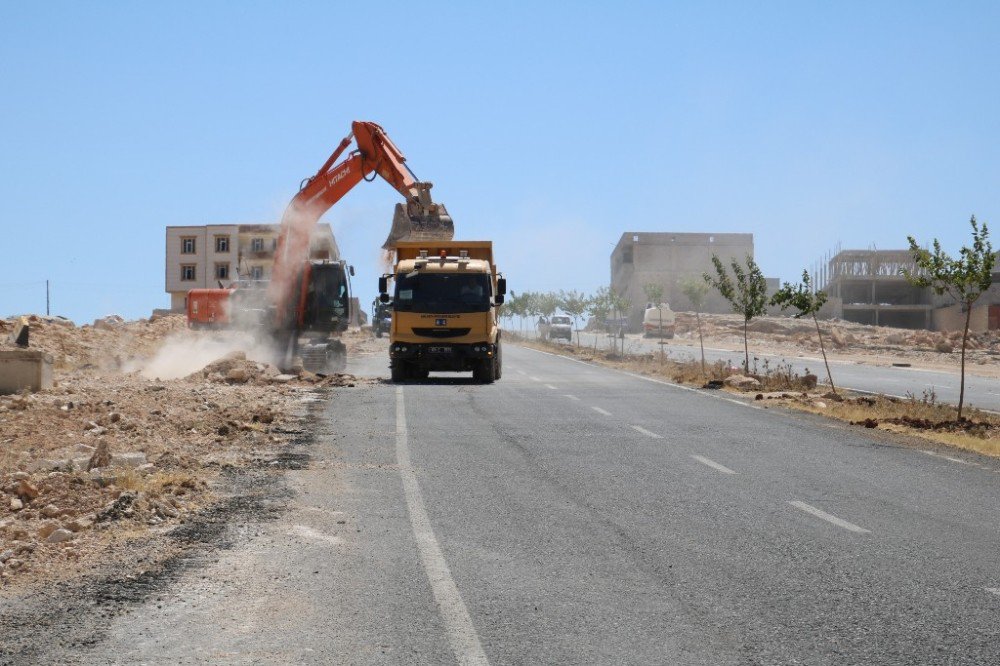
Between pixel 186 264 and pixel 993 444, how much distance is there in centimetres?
10067

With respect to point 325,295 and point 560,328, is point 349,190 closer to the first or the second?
point 325,295

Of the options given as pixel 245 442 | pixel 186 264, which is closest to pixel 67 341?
pixel 245 442

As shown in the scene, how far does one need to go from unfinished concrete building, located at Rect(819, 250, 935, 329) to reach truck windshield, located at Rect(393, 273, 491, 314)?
9625 cm

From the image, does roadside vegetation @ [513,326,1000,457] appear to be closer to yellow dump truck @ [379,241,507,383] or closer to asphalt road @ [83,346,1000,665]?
asphalt road @ [83,346,1000,665]

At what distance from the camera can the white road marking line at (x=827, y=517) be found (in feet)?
32.9

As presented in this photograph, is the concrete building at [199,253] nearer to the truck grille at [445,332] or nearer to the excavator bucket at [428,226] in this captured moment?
the excavator bucket at [428,226]

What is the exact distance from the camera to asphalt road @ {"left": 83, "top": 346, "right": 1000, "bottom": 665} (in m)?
6.27

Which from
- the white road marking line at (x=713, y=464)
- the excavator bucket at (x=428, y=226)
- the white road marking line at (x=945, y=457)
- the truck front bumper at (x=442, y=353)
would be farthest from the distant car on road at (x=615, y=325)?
the white road marking line at (x=713, y=464)

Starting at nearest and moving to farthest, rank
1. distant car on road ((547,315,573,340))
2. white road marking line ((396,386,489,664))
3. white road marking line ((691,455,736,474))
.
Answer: white road marking line ((396,386,489,664)), white road marking line ((691,455,736,474)), distant car on road ((547,315,573,340))

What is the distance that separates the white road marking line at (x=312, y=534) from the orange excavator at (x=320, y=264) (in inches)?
881

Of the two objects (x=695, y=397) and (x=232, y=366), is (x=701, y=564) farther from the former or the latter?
(x=232, y=366)

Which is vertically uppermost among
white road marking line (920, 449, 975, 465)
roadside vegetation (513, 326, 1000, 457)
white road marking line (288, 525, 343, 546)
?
white road marking line (288, 525, 343, 546)

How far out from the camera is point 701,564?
844 cm

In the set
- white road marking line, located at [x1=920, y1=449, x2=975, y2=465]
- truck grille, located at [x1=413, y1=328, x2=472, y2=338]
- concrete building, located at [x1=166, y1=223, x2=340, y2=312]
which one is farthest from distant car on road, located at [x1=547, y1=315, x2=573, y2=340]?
white road marking line, located at [x1=920, y1=449, x2=975, y2=465]
